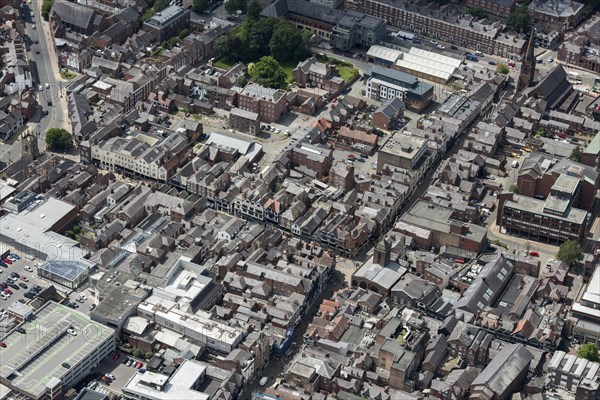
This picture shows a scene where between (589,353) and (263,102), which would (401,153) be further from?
(589,353)

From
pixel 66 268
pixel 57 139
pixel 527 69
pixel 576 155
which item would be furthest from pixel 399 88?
pixel 66 268

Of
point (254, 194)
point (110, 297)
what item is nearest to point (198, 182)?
point (254, 194)

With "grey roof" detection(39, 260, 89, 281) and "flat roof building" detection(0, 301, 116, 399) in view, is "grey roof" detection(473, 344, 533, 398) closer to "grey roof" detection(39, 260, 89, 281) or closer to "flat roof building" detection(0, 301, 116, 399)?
"flat roof building" detection(0, 301, 116, 399)

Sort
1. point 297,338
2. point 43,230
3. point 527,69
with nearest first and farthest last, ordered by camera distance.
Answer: point 297,338
point 43,230
point 527,69

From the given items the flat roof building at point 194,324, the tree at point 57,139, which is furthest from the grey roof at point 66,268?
the tree at point 57,139

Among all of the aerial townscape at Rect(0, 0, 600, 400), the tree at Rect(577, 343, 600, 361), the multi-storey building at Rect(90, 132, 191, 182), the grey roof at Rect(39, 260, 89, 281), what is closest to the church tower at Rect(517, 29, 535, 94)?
the aerial townscape at Rect(0, 0, 600, 400)
